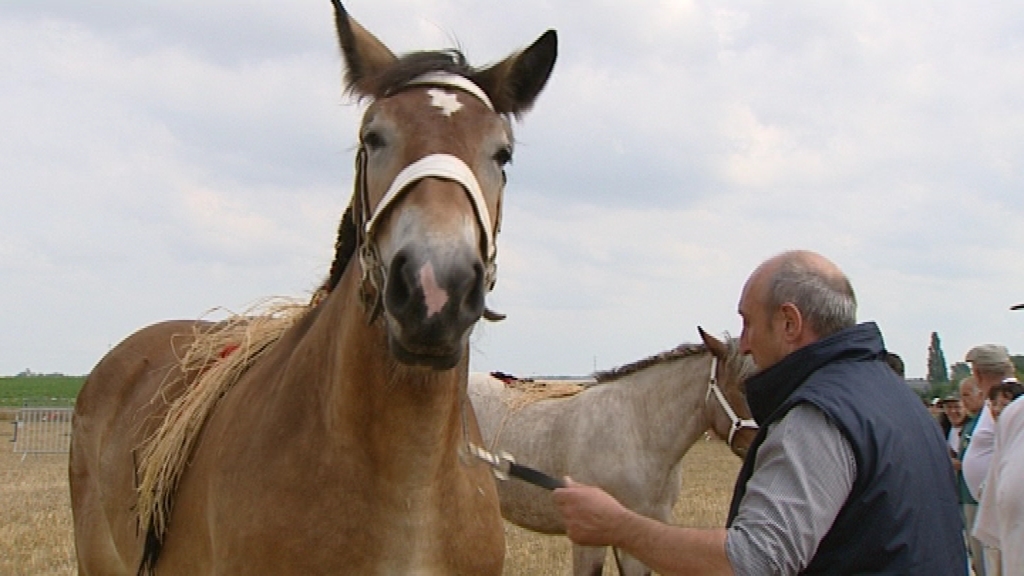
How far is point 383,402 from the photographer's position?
2.83 meters

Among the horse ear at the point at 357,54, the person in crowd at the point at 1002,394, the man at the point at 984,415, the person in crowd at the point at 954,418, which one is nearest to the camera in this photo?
the horse ear at the point at 357,54

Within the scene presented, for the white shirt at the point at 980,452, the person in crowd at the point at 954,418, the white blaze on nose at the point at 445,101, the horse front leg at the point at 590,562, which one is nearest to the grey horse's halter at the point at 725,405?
the horse front leg at the point at 590,562

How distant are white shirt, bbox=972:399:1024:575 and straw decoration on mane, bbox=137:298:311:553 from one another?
9.51ft

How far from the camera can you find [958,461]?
7.60m

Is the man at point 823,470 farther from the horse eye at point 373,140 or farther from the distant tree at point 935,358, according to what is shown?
the distant tree at point 935,358

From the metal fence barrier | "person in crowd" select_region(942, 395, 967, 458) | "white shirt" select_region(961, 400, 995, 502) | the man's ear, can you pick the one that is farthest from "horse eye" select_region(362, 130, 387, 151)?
the metal fence barrier

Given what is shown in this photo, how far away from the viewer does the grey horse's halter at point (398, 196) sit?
103 inches

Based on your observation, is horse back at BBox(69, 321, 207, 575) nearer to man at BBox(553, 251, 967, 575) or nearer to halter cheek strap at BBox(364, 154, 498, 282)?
halter cheek strap at BBox(364, 154, 498, 282)

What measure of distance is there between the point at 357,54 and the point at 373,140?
1.52 ft

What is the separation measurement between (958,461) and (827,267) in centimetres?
587

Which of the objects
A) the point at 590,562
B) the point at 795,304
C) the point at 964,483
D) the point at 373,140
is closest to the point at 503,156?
the point at 373,140

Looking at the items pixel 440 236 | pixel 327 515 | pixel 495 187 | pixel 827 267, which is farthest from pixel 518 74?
pixel 327 515

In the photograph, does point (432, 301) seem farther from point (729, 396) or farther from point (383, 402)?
point (729, 396)

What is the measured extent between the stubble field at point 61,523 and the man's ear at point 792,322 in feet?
21.2
